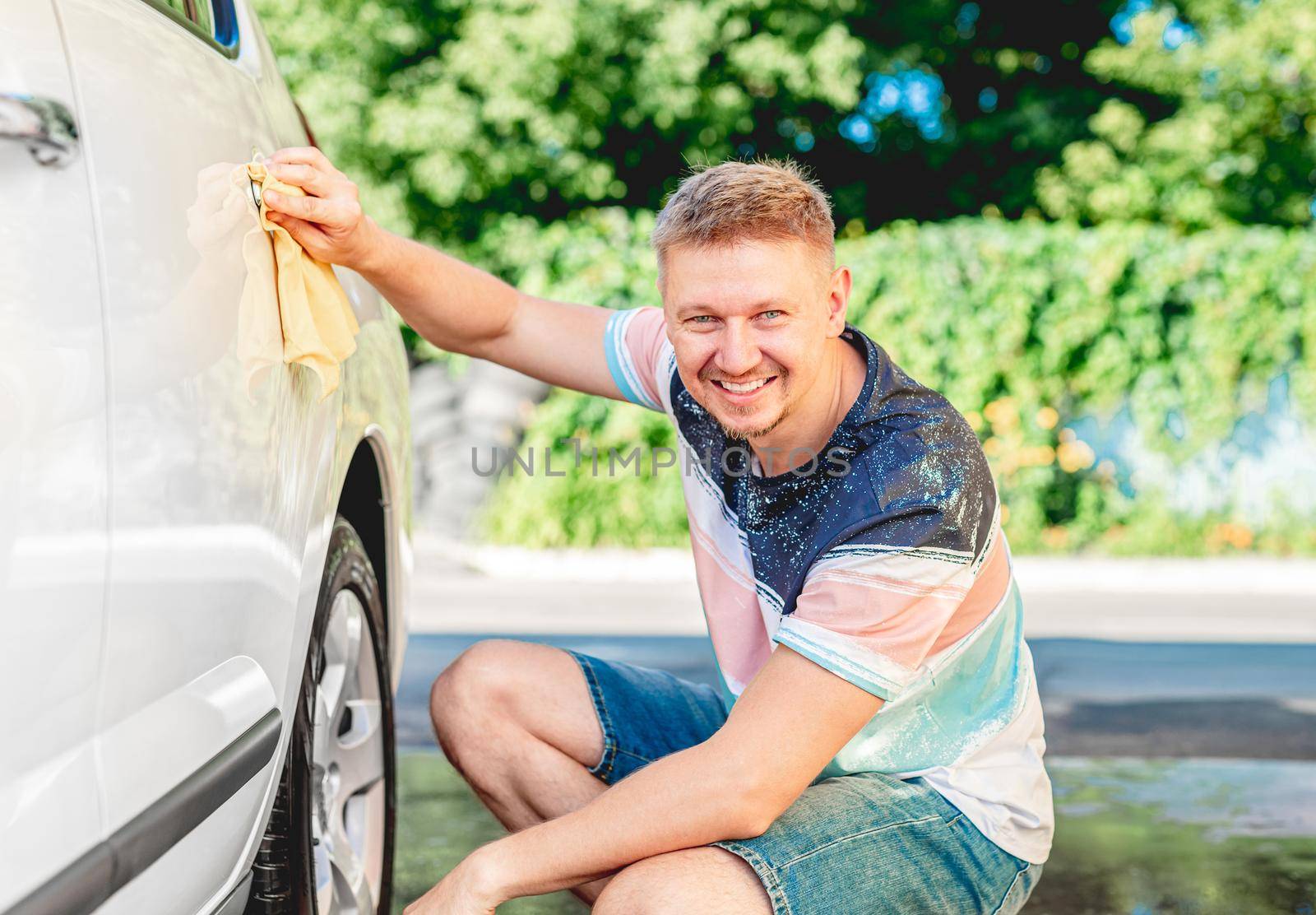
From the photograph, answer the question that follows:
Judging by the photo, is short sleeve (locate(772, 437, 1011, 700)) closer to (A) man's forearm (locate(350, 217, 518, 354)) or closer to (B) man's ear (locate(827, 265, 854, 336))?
(B) man's ear (locate(827, 265, 854, 336))

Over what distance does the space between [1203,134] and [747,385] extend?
38.6ft

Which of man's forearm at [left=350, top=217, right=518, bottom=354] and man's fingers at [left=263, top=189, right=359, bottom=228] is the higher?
man's fingers at [left=263, top=189, right=359, bottom=228]

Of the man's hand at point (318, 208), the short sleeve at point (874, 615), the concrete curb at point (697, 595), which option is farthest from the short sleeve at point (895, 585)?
the concrete curb at point (697, 595)

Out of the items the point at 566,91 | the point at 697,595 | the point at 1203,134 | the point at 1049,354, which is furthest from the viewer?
the point at 1203,134

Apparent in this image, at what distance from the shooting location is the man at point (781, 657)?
185cm

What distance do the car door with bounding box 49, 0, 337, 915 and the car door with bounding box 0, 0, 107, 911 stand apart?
0.04 metres

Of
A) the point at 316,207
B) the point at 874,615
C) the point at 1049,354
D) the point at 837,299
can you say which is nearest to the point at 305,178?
the point at 316,207

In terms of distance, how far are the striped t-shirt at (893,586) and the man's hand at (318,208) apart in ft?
2.10

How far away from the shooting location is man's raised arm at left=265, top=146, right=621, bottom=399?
6.21ft

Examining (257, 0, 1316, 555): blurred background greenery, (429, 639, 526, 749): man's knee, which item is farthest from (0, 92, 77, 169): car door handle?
(257, 0, 1316, 555): blurred background greenery

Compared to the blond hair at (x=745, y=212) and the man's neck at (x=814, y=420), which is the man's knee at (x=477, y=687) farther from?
the blond hair at (x=745, y=212)

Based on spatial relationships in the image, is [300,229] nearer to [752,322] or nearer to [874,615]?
[752,322]

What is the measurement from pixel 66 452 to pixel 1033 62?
52.7ft

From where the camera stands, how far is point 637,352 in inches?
101
